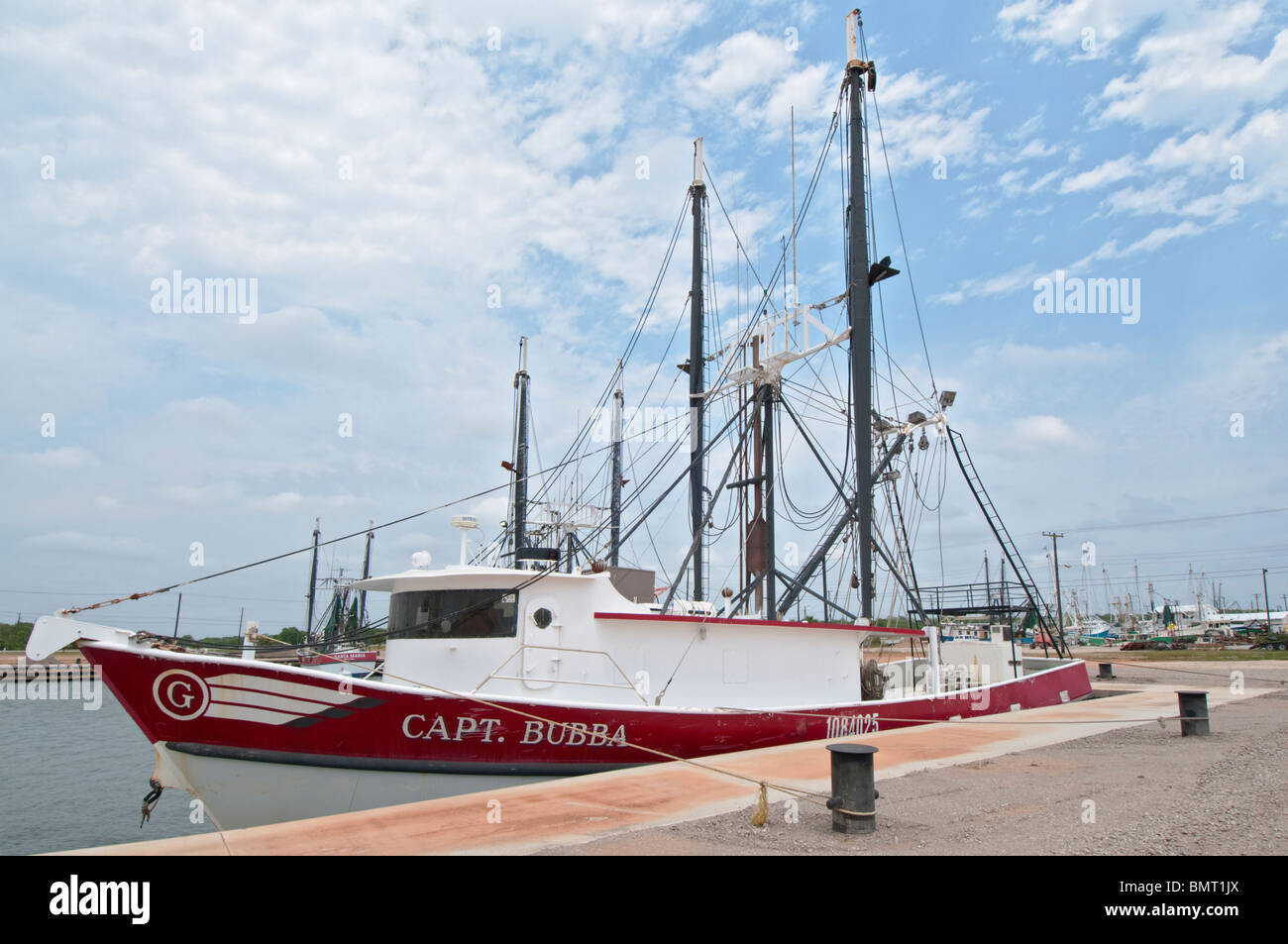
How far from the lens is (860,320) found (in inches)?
661

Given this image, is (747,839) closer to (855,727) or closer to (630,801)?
(630,801)

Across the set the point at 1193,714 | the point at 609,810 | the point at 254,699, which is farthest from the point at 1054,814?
the point at 254,699

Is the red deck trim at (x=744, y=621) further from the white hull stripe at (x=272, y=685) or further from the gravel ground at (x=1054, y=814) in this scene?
the white hull stripe at (x=272, y=685)

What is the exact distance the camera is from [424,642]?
10305 mm


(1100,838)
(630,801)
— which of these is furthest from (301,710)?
(1100,838)

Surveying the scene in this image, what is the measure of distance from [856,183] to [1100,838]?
15.0 m

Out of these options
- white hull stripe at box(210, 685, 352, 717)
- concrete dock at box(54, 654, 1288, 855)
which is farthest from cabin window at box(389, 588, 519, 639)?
concrete dock at box(54, 654, 1288, 855)

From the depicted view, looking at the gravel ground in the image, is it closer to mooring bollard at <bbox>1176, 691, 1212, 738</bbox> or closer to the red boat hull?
mooring bollard at <bbox>1176, 691, 1212, 738</bbox>

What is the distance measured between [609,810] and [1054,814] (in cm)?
375

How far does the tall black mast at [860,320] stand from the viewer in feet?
49.7

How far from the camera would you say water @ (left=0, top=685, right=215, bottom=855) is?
1327cm

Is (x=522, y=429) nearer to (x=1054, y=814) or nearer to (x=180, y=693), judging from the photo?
(x=180, y=693)

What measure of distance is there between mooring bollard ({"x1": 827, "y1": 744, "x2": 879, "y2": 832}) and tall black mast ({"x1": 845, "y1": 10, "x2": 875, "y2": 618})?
A: 9.29m

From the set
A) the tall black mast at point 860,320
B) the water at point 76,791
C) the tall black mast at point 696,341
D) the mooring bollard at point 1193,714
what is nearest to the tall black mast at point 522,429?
the tall black mast at point 696,341
